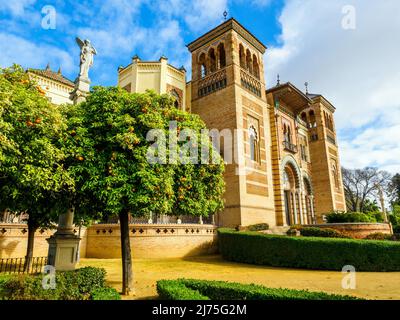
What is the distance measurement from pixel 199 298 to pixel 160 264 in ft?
28.2

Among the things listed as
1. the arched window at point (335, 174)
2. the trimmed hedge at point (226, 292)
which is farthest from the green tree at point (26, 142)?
the arched window at point (335, 174)

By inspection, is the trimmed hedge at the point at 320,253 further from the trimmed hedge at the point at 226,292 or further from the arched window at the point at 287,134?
the arched window at the point at 287,134

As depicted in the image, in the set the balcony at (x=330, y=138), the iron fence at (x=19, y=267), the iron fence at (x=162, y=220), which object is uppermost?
the balcony at (x=330, y=138)

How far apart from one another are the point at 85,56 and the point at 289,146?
21.0 m

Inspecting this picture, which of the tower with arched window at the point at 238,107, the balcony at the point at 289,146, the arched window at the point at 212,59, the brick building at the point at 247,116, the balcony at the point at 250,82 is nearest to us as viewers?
the tower with arched window at the point at 238,107

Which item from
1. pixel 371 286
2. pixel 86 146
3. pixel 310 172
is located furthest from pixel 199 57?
pixel 371 286

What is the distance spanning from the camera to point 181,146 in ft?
29.1

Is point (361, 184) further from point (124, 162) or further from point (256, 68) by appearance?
point (124, 162)

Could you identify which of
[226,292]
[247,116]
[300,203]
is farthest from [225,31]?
[226,292]

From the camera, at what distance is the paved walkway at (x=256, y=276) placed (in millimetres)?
8609

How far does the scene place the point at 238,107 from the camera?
21438 mm

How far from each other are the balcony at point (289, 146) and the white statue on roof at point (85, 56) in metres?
19.7

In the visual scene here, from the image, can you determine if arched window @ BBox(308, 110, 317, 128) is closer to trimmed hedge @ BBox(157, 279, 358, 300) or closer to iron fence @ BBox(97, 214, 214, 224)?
iron fence @ BBox(97, 214, 214, 224)
